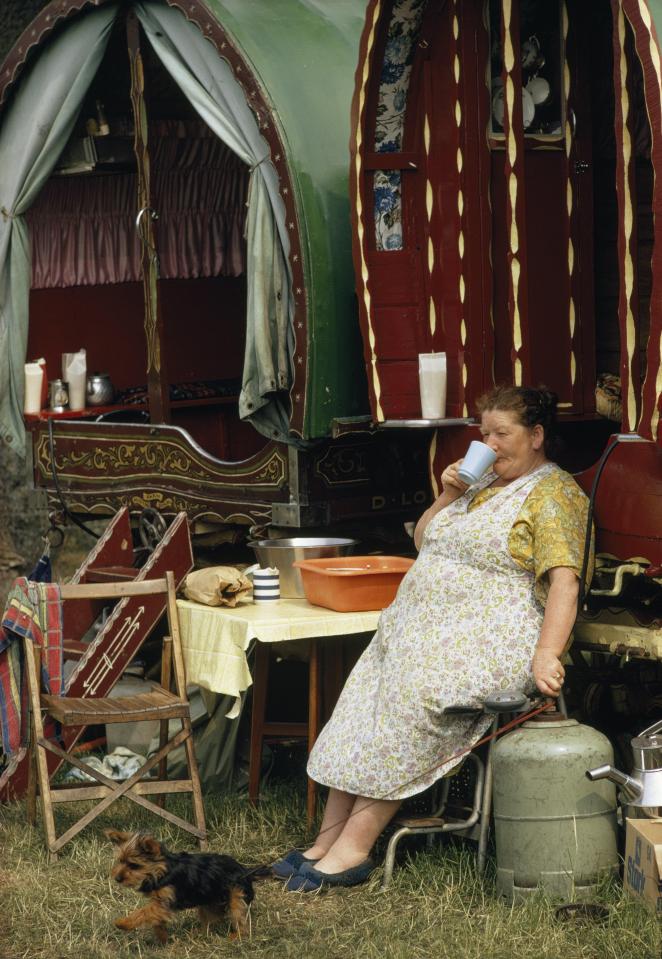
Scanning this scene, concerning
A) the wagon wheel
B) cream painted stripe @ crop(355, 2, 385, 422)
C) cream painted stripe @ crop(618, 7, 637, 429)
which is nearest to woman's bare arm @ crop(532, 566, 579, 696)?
cream painted stripe @ crop(618, 7, 637, 429)

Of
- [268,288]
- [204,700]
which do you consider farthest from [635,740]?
[268,288]

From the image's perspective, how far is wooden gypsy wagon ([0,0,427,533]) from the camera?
6.58 meters

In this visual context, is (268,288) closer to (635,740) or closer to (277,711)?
(277,711)

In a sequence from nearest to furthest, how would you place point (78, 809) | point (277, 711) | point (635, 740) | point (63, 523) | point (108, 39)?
point (635, 740) → point (78, 809) → point (277, 711) → point (108, 39) → point (63, 523)

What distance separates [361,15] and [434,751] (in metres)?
4.39

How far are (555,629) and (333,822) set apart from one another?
1053 millimetres

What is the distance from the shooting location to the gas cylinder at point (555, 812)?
15.4ft

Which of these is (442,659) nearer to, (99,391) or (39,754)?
(39,754)

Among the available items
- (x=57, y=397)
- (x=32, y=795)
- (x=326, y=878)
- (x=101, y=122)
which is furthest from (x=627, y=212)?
(x=57, y=397)

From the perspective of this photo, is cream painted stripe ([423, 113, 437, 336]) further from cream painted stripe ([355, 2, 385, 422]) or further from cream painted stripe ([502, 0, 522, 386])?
cream painted stripe ([502, 0, 522, 386])

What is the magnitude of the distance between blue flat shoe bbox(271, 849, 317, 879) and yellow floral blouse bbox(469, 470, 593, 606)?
120 centimetres

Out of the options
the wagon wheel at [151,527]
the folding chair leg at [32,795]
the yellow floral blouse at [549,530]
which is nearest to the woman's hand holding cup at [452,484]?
the yellow floral blouse at [549,530]

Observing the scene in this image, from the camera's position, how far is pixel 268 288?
661 centimetres

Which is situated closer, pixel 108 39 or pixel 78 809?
pixel 78 809
